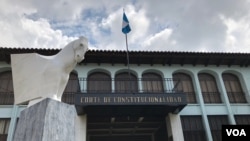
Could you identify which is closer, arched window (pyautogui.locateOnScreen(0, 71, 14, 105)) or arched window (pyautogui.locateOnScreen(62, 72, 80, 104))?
arched window (pyautogui.locateOnScreen(0, 71, 14, 105))

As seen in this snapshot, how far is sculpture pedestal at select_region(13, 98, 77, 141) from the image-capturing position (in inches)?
186

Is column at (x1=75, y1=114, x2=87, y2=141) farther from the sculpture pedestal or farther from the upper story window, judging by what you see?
the sculpture pedestal

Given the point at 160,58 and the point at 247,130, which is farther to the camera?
the point at 160,58

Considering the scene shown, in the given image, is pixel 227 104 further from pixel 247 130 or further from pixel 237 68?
pixel 247 130

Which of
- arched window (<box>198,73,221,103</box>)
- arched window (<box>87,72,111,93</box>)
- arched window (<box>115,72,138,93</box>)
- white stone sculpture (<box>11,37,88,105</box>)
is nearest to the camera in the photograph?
white stone sculpture (<box>11,37,88,105</box>)

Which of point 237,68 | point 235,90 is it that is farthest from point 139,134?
point 237,68

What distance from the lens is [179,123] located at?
43.4 feet

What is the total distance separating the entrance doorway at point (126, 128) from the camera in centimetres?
1367

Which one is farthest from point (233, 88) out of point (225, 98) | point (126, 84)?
point (126, 84)

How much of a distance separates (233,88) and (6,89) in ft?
49.6

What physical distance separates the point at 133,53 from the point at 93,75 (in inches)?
122

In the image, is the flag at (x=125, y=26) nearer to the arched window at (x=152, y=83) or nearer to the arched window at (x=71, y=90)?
the arched window at (x=152, y=83)

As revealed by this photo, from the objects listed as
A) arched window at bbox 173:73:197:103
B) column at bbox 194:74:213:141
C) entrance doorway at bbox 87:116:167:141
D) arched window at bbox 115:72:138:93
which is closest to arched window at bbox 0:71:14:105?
entrance doorway at bbox 87:116:167:141

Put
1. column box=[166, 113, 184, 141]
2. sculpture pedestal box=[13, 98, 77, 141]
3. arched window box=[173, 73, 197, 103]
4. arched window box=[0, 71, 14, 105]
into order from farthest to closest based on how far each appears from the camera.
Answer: arched window box=[173, 73, 197, 103], arched window box=[0, 71, 14, 105], column box=[166, 113, 184, 141], sculpture pedestal box=[13, 98, 77, 141]
